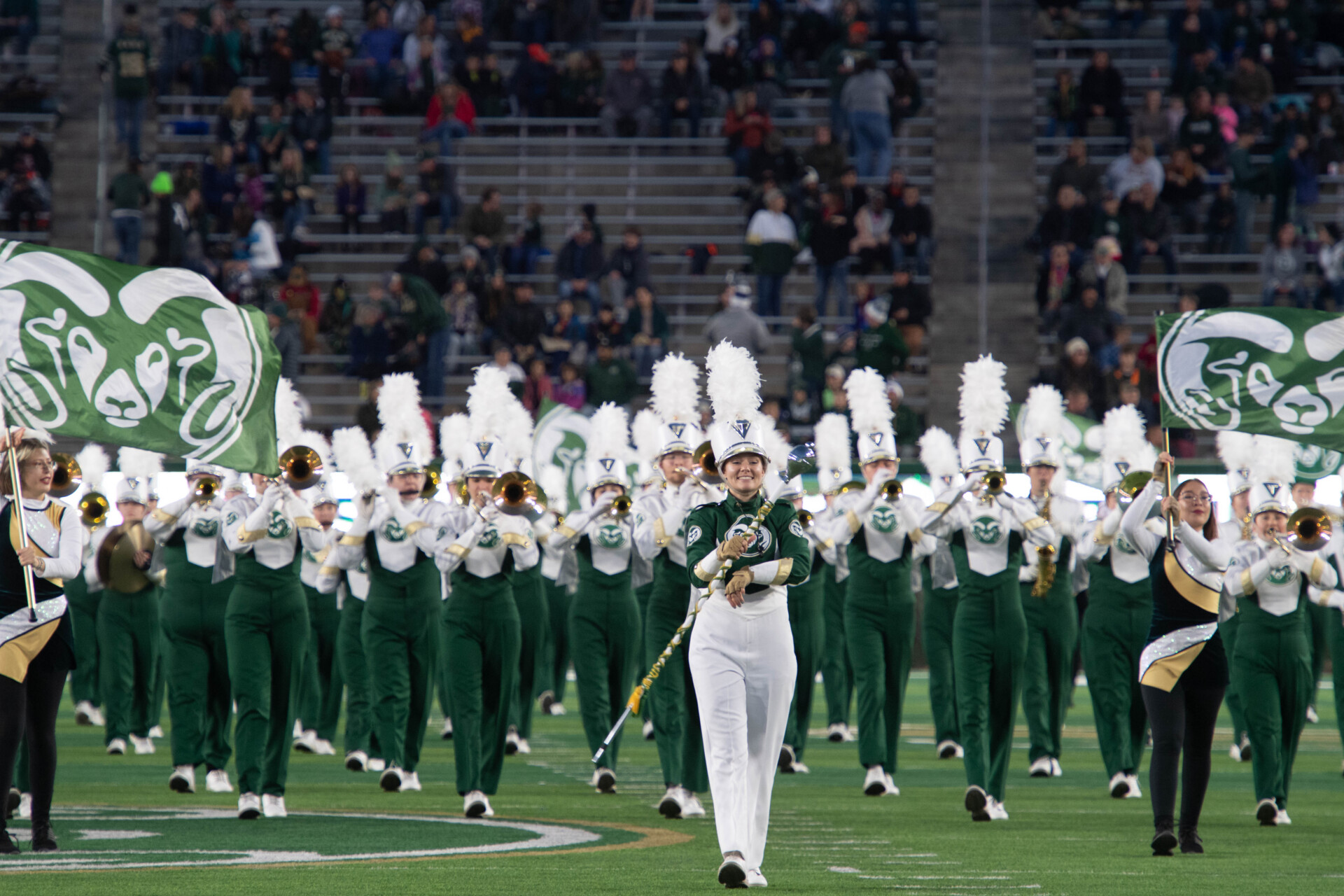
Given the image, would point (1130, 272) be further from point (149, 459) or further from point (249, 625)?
point (249, 625)

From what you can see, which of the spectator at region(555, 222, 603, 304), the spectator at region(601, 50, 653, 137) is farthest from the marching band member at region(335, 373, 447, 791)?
the spectator at region(601, 50, 653, 137)

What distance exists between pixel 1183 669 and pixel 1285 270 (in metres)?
17.0

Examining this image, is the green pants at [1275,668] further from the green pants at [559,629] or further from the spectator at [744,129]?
the spectator at [744,129]

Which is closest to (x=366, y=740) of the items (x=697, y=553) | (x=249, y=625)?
(x=249, y=625)

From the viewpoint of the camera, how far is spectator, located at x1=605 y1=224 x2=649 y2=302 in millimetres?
26516

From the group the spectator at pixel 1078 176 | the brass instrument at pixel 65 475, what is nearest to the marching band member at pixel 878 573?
the brass instrument at pixel 65 475

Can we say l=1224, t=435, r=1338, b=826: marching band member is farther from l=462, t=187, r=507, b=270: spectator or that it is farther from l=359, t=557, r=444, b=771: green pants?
l=462, t=187, r=507, b=270: spectator

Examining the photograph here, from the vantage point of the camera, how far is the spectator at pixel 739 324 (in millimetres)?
24562

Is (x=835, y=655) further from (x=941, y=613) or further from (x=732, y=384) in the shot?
(x=732, y=384)

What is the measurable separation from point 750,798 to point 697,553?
103cm

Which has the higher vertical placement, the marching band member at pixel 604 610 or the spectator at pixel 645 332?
the spectator at pixel 645 332

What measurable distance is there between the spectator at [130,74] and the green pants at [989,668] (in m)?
18.6

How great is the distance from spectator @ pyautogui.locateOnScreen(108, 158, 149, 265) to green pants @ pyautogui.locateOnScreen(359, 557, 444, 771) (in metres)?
14.2

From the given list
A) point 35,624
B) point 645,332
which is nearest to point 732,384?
point 35,624
